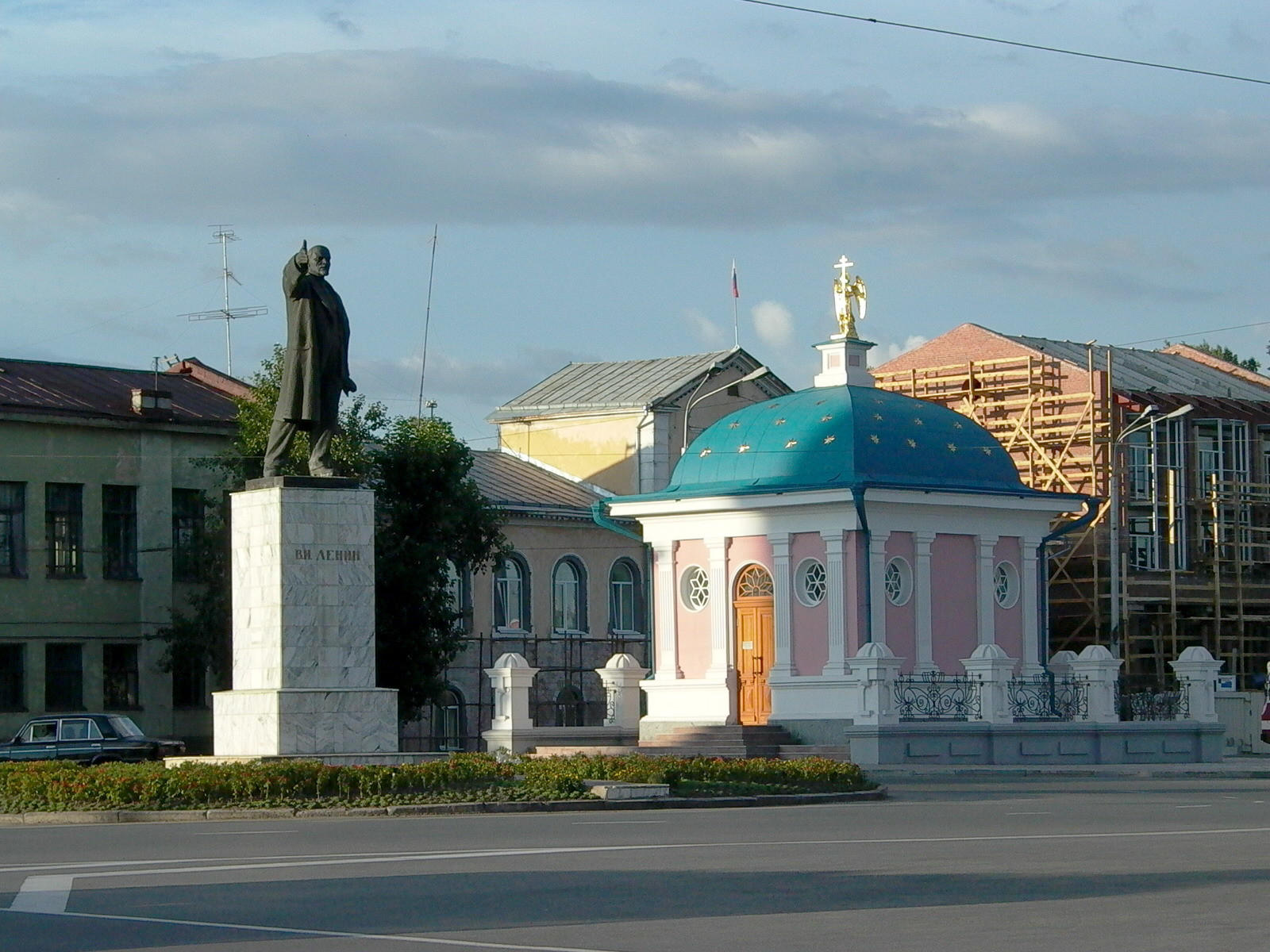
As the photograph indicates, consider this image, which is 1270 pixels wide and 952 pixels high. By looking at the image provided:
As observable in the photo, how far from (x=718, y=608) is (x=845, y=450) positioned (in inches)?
156

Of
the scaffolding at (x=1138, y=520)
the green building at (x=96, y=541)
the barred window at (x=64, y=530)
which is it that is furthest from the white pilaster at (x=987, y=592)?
the barred window at (x=64, y=530)

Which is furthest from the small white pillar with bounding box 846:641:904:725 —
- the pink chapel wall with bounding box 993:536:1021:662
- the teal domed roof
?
the pink chapel wall with bounding box 993:536:1021:662

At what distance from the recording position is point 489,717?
55.3 m

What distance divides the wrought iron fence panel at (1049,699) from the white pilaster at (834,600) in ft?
10.5

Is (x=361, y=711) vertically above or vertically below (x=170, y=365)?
below

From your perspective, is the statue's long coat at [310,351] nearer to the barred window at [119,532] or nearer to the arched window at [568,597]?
the barred window at [119,532]

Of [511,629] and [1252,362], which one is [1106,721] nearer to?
[511,629]

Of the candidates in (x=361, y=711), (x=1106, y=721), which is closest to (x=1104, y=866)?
(x=361, y=711)

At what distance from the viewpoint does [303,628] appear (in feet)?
92.3

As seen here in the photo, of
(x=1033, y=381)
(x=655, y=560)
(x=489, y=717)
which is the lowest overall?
(x=489, y=717)

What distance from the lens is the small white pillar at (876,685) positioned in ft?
130

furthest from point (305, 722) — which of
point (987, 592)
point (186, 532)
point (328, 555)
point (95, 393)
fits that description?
point (95, 393)

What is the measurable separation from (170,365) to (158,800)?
34745 millimetres

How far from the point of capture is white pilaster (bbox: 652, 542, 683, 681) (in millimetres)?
44906
